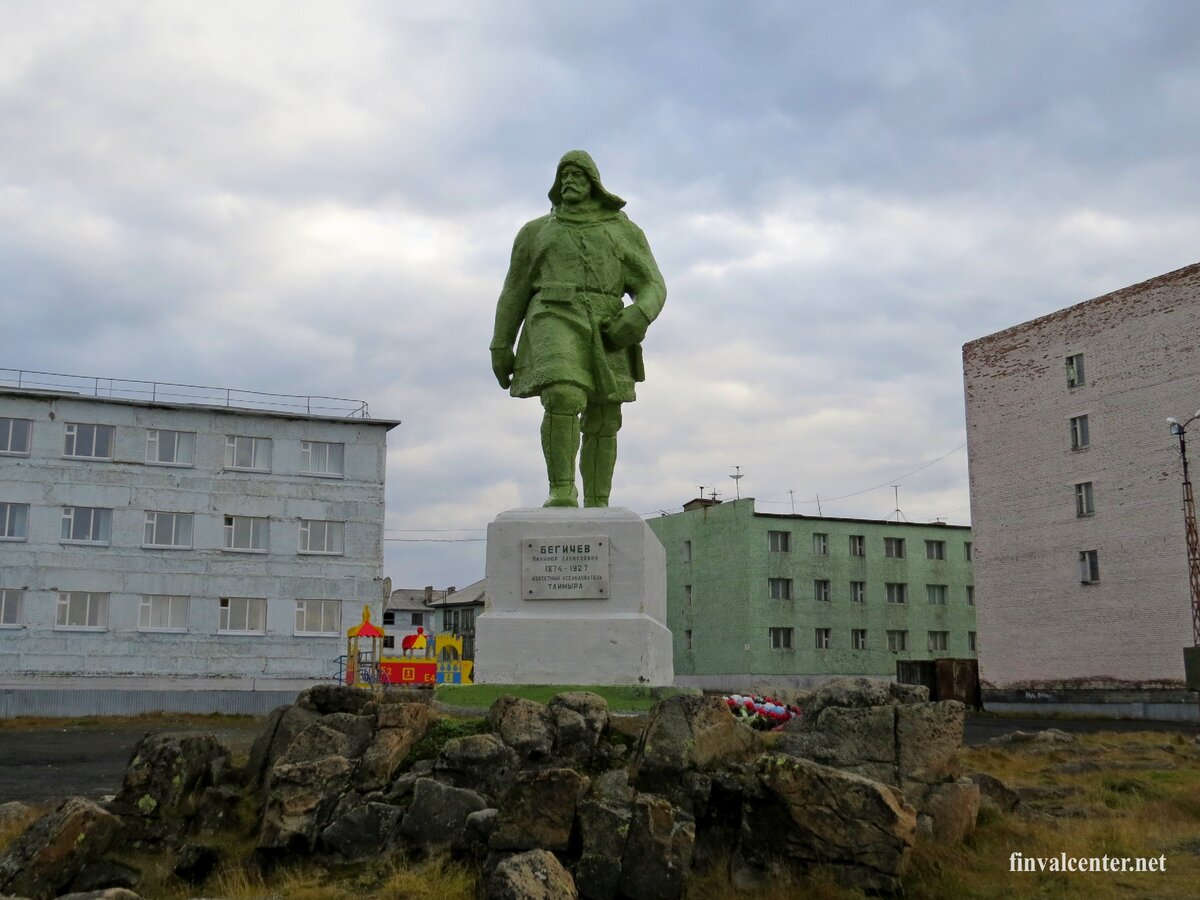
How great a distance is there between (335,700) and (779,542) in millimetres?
43394

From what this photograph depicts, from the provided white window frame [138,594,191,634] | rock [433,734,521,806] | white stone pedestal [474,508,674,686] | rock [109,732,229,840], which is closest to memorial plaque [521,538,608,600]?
white stone pedestal [474,508,674,686]

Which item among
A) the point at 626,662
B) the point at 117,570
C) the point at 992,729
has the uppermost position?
the point at 117,570

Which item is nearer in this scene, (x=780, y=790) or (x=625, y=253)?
(x=780, y=790)

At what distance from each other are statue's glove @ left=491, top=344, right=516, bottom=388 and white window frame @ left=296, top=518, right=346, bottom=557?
97.5 feet

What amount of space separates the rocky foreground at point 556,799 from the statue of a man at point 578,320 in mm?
3304

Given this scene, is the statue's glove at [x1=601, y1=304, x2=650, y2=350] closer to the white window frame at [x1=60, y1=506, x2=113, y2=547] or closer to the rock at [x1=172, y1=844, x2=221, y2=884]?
the rock at [x1=172, y1=844, x2=221, y2=884]

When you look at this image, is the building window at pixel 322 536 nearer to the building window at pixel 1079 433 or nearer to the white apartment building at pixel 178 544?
the white apartment building at pixel 178 544

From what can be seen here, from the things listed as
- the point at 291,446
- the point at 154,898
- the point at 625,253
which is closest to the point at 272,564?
the point at 291,446

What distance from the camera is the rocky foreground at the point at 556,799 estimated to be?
21.9 feet

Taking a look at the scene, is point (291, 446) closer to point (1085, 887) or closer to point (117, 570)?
point (117, 570)

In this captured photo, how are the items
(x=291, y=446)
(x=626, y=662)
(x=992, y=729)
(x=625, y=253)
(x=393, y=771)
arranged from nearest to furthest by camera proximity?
(x=393, y=771), (x=626, y=662), (x=625, y=253), (x=992, y=729), (x=291, y=446)

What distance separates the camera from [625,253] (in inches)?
439

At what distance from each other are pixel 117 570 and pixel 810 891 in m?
35.0

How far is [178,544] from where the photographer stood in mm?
38500
